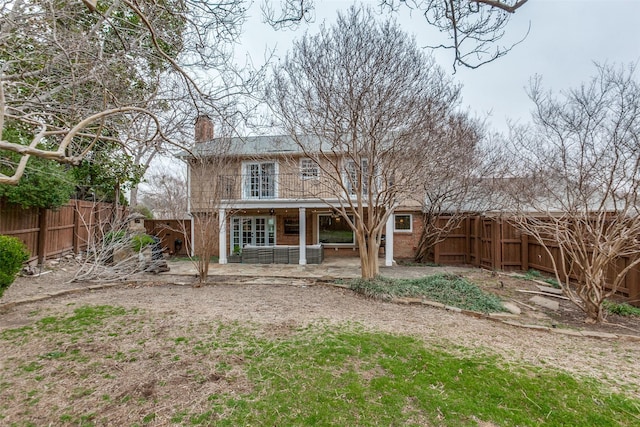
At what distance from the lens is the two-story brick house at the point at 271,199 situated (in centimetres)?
734

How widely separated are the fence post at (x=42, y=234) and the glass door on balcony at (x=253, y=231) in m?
6.88

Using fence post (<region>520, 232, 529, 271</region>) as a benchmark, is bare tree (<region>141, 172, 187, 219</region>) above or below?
above

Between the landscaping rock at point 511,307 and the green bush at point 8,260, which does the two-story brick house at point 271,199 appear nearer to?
the green bush at point 8,260

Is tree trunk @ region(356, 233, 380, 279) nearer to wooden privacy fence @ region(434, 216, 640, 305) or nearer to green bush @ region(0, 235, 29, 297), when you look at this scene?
wooden privacy fence @ region(434, 216, 640, 305)

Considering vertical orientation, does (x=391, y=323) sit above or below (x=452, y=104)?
below

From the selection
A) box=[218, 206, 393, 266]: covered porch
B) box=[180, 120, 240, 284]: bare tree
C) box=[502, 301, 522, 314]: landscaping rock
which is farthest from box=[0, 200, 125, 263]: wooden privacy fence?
box=[502, 301, 522, 314]: landscaping rock

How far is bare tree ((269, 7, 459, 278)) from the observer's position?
19.1 feet

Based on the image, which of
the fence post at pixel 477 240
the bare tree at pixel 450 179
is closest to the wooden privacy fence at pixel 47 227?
the bare tree at pixel 450 179

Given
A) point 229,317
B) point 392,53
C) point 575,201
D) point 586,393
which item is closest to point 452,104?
point 392,53

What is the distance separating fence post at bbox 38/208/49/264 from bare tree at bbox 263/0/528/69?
29.1 ft

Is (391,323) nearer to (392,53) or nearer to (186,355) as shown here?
(186,355)

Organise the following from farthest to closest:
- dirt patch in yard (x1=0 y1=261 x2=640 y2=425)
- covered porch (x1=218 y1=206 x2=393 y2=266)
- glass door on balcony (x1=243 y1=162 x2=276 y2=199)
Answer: covered porch (x1=218 y1=206 x2=393 y2=266)
glass door on balcony (x1=243 y1=162 x2=276 y2=199)
dirt patch in yard (x1=0 y1=261 x2=640 y2=425)

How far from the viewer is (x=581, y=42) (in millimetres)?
6184

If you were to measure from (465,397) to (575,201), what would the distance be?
472 cm
